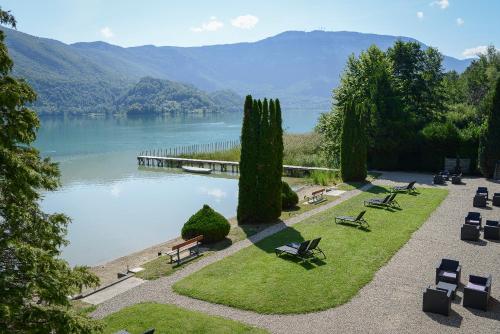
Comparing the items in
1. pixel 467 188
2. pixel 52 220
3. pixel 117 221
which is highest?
pixel 52 220

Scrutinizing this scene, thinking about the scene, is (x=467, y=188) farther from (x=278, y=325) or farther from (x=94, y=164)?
(x=94, y=164)

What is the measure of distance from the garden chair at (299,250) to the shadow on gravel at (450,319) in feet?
16.2

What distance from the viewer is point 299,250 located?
1515cm

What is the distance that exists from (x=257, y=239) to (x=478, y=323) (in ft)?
30.9

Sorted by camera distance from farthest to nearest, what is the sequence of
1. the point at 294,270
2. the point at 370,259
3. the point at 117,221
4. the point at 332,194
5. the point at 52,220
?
1. the point at 332,194
2. the point at 117,221
3. the point at 370,259
4. the point at 294,270
5. the point at 52,220

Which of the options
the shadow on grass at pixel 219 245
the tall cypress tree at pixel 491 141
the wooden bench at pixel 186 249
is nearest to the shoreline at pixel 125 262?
the wooden bench at pixel 186 249

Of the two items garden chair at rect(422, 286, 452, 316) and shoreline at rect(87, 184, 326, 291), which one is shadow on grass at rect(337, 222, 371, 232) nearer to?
shoreline at rect(87, 184, 326, 291)

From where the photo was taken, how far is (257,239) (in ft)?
60.6

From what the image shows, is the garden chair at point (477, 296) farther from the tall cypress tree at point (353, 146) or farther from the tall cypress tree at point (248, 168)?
the tall cypress tree at point (353, 146)

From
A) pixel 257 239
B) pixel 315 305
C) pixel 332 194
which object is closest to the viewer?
pixel 315 305

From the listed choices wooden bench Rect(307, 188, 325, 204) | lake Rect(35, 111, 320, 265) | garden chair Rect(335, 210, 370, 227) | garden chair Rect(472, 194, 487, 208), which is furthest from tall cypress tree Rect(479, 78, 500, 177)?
lake Rect(35, 111, 320, 265)

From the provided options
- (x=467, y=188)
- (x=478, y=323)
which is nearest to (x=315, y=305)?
(x=478, y=323)

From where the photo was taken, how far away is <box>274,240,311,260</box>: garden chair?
49.9 feet

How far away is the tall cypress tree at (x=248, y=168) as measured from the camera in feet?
70.2
